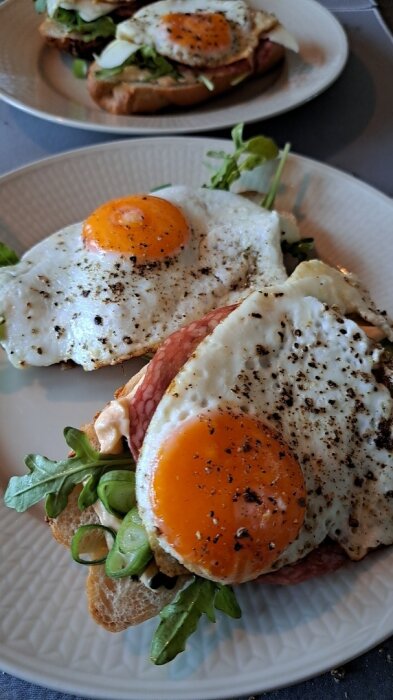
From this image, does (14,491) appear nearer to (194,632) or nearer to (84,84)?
(194,632)

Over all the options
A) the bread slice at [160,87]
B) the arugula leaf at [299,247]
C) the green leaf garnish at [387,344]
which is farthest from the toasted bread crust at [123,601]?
the bread slice at [160,87]

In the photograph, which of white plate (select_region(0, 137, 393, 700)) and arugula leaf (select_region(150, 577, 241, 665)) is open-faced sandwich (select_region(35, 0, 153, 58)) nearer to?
white plate (select_region(0, 137, 393, 700))

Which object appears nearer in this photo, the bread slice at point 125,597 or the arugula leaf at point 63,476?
the bread slice at point 125,597

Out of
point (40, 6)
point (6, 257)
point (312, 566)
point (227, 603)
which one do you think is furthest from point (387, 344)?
point (40, 6)

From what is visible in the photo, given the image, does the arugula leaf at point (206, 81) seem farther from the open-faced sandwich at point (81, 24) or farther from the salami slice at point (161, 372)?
the salami slice at point (161, 372)

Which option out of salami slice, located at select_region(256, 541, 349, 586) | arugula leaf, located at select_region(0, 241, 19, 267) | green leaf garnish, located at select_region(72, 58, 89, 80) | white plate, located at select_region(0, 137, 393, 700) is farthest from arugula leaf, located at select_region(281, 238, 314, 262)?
green leaf garnish, located at select_region(72, 58, 89, 80)

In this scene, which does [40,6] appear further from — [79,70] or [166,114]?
[166,114]
